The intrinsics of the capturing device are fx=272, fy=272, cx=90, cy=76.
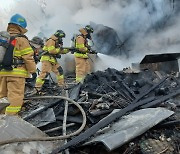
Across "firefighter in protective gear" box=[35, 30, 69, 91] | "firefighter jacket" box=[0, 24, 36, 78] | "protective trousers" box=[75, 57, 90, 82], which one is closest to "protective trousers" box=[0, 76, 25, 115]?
"firefighter jacket" box=[0, 24, 36, 78]

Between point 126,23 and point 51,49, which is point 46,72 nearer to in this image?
point 51,49

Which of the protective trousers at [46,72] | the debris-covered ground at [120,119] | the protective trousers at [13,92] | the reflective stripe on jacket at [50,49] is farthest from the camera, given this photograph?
the reflective stripe on jacket at [50,49]

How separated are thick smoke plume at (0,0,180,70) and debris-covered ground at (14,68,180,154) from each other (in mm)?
8141

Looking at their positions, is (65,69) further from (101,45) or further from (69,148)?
(69,148)

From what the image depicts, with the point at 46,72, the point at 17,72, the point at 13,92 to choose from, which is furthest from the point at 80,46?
the point at 13,92

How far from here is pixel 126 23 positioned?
15.1 m

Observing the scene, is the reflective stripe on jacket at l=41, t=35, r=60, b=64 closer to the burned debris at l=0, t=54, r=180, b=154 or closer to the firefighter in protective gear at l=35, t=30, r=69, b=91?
the firefighter in protective gear at l=35, t=30, r=69, b=91

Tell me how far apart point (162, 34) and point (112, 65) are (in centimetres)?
371

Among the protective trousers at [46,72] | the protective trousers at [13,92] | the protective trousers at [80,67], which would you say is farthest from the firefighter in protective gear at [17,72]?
the protective trousers at [80,67]

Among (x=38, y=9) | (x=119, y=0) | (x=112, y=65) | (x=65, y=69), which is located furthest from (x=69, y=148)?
(x=38, y=9)

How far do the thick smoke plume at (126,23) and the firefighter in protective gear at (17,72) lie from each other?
28.3 ft

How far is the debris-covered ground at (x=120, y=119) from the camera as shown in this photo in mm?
3184

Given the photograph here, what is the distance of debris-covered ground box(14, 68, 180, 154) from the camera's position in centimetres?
318

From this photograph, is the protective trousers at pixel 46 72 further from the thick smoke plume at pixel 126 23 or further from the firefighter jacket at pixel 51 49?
the thick smoke plume at pixel 126 23
